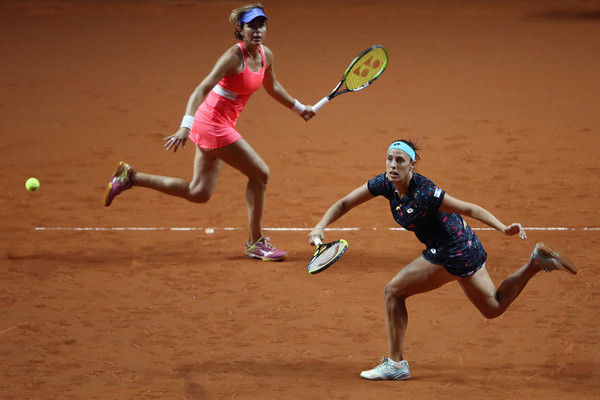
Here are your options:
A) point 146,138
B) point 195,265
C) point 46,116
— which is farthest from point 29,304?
point 46,116

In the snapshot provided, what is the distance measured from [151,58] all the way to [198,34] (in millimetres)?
2027

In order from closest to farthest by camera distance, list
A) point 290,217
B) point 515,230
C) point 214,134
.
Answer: point 515,230 → point 214,134 → point 290,217

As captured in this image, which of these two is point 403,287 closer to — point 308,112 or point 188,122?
point 188,122

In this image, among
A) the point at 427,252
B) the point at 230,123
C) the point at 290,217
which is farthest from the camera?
the point at 290,217

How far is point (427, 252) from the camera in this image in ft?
18.2

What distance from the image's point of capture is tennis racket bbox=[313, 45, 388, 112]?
7539 millimetres

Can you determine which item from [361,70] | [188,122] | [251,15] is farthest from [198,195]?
[361,70]

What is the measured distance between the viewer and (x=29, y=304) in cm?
688

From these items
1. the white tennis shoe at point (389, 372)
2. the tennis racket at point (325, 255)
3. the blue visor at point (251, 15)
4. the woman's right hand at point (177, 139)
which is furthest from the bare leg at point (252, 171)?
the white tennis shoe at point (389, 372)

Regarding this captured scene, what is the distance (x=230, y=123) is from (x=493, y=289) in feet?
9.18

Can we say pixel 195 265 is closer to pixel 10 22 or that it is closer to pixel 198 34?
pixel 198 34

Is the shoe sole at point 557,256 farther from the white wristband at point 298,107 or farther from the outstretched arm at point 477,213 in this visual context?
the white wristband at point 298,107

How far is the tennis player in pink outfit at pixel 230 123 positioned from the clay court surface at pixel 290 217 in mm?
658

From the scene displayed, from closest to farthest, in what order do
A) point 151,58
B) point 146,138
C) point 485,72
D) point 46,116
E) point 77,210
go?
point 77,210 < point 146,138 < point 46,116 < point 485,72 < point 151,58
